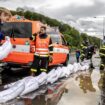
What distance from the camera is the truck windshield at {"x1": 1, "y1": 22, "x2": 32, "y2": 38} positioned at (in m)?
12.6

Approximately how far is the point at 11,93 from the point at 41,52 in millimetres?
3284

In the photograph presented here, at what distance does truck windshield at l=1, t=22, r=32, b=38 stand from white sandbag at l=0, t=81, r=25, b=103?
4.12m

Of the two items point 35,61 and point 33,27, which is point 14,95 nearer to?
point 35,61

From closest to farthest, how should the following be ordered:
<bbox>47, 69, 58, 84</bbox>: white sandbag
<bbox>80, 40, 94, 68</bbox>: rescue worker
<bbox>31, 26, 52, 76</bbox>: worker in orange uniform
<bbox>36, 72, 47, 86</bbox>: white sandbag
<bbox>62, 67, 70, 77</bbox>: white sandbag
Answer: <bbox>36, 72, 47, 86</bbox>: white sandbag
<bbox>47, 69, 58, 84</bbox>: white sandbag
<bbox>31, 26, 52, 76</bbox>: worker in orange uniform
<bbox>62, 67, 70, 77</bbox>: white sandbag
<bbox>80, 40, 94, 68</bbox>: rescue worker

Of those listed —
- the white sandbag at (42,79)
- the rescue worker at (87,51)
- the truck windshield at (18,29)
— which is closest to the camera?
the white sandbag at (42,79)

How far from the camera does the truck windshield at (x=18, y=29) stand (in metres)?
12.6

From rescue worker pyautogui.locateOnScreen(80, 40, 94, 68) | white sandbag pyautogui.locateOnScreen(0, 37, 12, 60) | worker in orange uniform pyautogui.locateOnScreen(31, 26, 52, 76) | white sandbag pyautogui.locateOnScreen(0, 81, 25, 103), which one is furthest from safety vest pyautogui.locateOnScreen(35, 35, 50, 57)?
rescue worker pyautogui.locateOnScreen(80, 40, 94, 68)

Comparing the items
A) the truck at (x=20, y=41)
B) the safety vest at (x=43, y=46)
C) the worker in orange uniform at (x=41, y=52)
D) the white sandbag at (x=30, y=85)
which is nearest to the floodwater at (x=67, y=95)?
the white sandbag at (x=30, y=85)

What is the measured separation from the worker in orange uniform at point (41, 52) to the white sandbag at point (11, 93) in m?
2.54

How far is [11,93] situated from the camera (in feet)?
26.6

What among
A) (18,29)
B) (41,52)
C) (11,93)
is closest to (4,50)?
(41,52)

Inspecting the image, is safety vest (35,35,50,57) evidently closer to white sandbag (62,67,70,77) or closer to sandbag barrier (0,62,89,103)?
sandbag barrier (0,62,89,103)

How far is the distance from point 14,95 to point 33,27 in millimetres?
4961

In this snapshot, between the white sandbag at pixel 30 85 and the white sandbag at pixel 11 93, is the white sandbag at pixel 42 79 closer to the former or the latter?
the white sandbag at pixel 30 85
